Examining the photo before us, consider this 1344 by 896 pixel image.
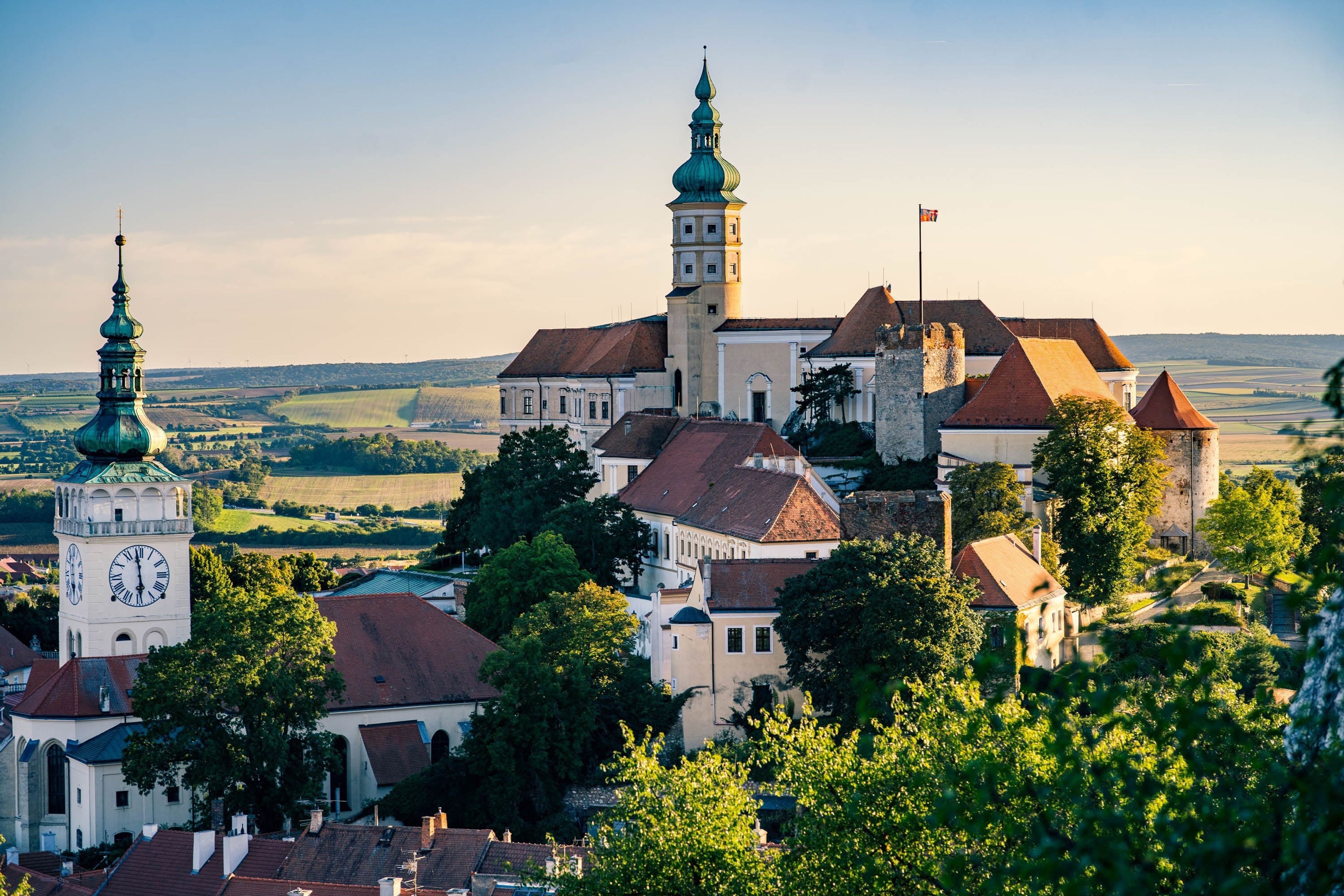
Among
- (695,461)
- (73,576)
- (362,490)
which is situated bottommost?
(362,490)

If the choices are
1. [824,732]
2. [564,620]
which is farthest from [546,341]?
[824,732]

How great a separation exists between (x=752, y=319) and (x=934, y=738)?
52823 millimetres

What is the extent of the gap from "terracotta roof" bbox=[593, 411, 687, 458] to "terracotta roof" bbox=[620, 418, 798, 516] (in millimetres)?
1898

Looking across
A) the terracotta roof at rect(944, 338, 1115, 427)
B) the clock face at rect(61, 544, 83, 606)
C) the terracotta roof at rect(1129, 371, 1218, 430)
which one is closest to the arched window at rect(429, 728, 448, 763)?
the clock face at rect(61, 544, 83, 606)

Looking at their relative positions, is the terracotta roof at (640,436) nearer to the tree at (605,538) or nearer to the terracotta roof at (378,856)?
the tree at (605,538)

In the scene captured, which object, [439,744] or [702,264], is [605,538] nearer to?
[439,744]

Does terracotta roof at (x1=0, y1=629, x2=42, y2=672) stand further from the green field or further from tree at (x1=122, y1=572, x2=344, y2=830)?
the green field

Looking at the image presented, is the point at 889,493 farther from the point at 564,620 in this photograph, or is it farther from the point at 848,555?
the point at 564,620

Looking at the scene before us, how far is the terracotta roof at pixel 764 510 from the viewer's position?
5206 cm

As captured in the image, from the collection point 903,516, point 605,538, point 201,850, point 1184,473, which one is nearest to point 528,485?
point 605,538

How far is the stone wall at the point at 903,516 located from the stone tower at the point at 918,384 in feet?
38.8

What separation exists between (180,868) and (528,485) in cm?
2890

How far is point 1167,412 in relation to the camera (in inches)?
2347

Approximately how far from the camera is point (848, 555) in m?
43.9
